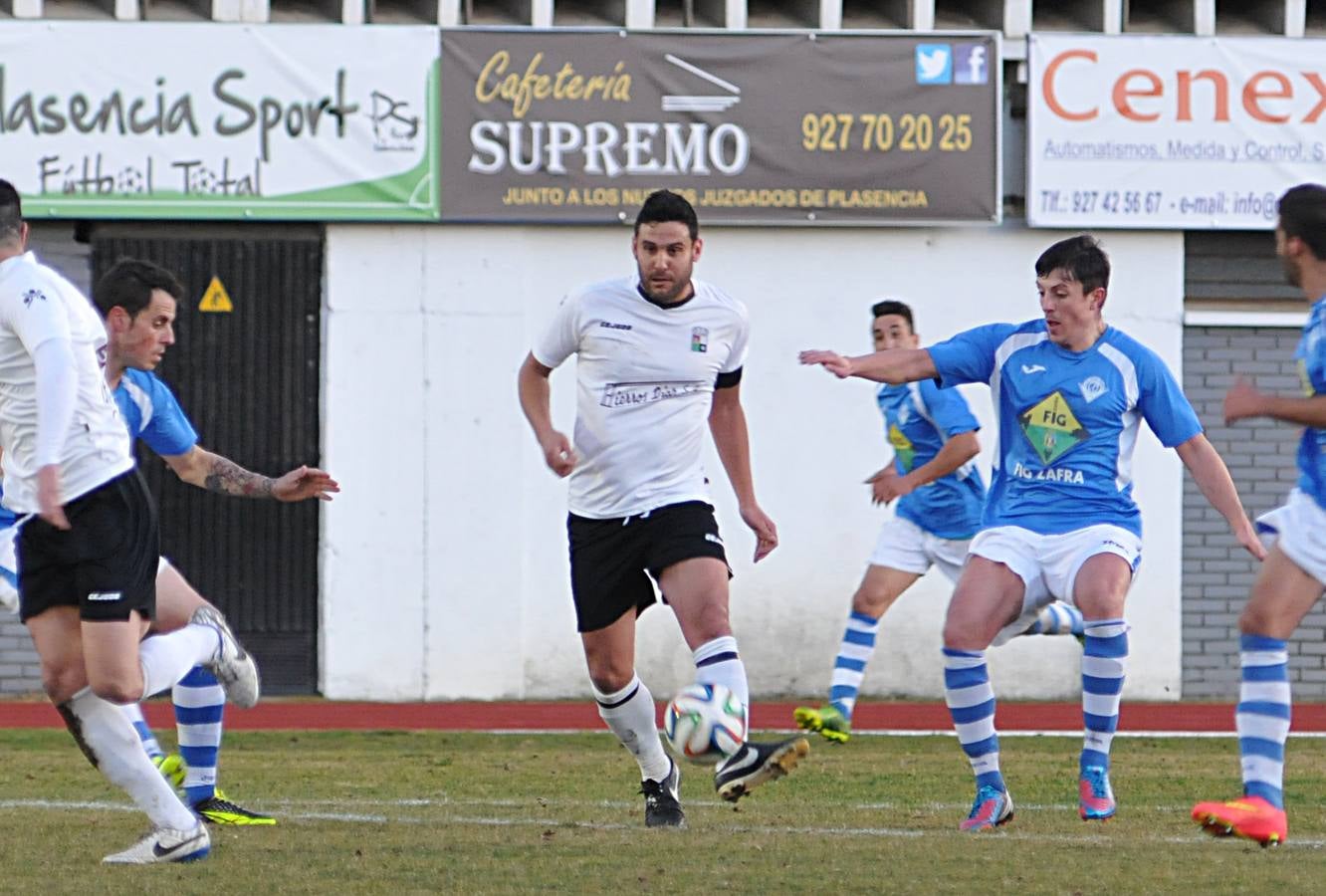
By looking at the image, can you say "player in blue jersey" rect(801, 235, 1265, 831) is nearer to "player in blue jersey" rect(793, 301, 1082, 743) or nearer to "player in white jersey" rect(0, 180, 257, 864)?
"player in white jersey" rect(0, 180, 257, 864)

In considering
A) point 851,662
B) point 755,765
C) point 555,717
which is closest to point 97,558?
point 755,765

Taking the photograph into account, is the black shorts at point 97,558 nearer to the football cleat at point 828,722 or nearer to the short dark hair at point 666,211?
the short dark hair at point 666,211

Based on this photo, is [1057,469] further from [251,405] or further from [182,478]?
[251,405]

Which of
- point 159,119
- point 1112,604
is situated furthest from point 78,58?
point 1112,604

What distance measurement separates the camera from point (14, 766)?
1120 centimetres

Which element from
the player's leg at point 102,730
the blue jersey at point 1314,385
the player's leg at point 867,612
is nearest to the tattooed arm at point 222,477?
the player's leg at point 102,730

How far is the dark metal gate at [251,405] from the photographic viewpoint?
53.9 ft

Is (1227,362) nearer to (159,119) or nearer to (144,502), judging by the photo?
(159,119)

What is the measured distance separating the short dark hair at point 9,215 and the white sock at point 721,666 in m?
2.60

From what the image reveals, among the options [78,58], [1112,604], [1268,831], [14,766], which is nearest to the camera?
[1268,831]

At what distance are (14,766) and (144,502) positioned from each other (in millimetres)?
4820

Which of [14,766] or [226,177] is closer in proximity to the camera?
[14,766]

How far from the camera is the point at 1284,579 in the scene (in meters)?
6.70

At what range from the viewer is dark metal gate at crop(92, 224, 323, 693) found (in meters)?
16.4
